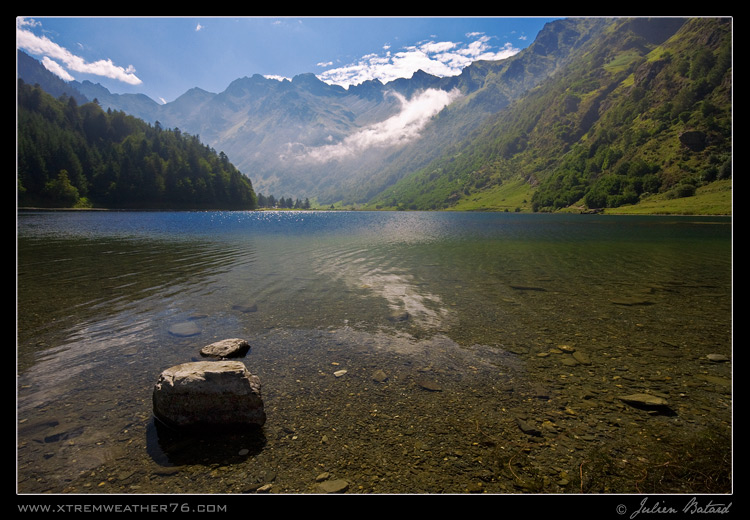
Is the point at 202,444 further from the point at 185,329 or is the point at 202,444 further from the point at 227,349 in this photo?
the point at 185,329

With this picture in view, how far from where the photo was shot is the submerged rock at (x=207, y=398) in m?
7.93

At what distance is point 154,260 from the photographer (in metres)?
37.0

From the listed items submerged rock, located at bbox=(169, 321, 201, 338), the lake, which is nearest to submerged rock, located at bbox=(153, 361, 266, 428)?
the lake

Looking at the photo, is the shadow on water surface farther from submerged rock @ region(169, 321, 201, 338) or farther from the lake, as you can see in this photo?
submerged rock @ region(169, 321, 201, 338)

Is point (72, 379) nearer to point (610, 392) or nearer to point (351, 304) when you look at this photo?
point (351, 304)

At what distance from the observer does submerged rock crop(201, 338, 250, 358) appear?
40.9 feet

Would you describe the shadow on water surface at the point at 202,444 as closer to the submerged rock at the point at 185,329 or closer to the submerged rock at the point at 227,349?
the submerged rock at the point at 227,349

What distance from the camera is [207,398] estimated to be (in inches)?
312

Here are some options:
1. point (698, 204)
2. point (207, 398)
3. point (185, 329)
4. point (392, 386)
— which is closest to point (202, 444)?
point (207, 398)

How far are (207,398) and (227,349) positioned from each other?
198 inches

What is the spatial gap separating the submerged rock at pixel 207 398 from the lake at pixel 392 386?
0.37 m
